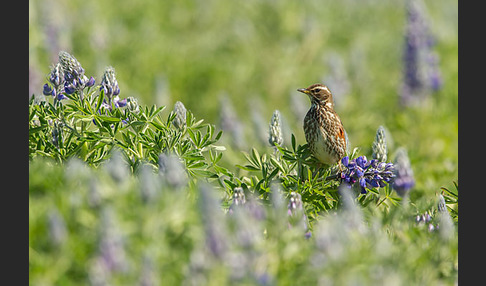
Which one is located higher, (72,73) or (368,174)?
(72,73)

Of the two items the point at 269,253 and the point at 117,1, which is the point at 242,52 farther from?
the point at 269,253

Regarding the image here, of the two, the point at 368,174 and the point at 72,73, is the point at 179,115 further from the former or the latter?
the point at 368,174

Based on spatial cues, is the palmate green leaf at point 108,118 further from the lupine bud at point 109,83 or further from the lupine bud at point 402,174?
the lupine bud at point 402,174

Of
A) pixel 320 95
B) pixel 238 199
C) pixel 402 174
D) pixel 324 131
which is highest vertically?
pixel 320 95

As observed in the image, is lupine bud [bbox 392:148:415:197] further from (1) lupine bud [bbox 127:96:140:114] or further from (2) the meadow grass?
(1) lupine bud [bbox 127:96:140:114]

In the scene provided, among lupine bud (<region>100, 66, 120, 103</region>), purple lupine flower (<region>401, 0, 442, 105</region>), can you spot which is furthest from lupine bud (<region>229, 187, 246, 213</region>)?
purple lupine flower (<region>401, 0, 442, 105</region>)

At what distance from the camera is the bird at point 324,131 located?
4.95m

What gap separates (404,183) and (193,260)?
157 centimetres

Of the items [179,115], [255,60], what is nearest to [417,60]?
[255,60]

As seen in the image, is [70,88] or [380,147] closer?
[70,88]

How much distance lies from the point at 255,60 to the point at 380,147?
8.12 m

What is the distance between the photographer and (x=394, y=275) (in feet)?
8.93

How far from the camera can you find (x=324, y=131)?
17.9 feet

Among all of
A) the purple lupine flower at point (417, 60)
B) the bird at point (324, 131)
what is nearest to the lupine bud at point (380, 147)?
the bird at point (324, 131)
